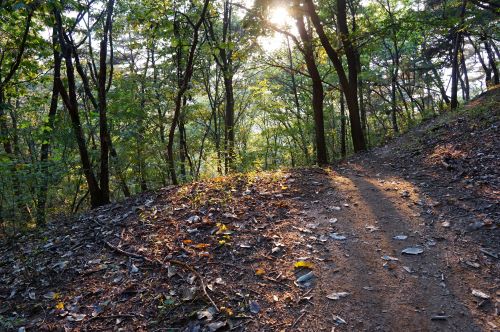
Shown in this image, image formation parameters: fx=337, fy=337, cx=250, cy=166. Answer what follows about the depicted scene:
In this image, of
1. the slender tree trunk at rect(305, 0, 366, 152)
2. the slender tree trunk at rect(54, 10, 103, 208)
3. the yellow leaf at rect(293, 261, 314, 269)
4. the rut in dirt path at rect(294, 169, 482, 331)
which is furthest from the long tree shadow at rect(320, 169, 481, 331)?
the slender tree trunk at rect(54, 10, 103, 208)

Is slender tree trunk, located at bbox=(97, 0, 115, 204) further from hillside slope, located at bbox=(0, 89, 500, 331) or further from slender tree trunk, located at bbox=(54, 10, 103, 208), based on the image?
hillside slope, located at bbox=(0, 89, 500, 331)

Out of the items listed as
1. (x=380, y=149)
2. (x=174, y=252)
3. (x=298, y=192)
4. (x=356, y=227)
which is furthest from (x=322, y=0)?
(x=174, y=252)

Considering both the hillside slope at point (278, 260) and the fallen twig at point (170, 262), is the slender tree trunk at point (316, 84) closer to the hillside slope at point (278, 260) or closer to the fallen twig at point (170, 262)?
the hillside slope at point (278, 260)

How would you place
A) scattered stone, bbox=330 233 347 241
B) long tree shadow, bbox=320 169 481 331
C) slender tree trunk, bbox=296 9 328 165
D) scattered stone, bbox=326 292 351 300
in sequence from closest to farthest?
1. long tree shadow, bbox=320 169 481 331
2. scattered stone, bbox=326 292 351 300
3. scattered stone, bbox=330 233 347 241
4. slender tree trunk, bbox=296 9 328 165

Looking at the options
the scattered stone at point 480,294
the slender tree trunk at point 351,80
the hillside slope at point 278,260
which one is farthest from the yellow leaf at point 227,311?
the slender tree trunk at point 351,80

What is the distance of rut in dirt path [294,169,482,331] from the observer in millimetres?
3023

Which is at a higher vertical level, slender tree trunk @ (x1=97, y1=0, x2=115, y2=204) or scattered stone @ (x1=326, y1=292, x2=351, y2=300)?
slender tree trunk @ (x1=97, y1=0, x2=115, y2=204)

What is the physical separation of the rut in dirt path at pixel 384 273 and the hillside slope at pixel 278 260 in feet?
0.05

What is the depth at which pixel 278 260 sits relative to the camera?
4.12 meters

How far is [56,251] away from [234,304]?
10.4 ft

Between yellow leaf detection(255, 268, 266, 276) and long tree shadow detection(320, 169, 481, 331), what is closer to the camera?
long tree shadow detection(320, 169, 481, 331)

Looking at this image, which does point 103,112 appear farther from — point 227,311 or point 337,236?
point 227,311

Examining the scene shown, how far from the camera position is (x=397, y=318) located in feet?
9.91

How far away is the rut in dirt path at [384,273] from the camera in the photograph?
119 inches
